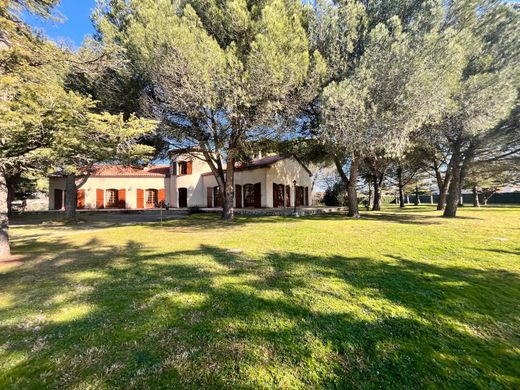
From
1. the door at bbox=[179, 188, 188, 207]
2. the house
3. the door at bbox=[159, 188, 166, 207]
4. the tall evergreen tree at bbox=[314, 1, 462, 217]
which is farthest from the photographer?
the door at bbox=[159, 188, 166, 207]

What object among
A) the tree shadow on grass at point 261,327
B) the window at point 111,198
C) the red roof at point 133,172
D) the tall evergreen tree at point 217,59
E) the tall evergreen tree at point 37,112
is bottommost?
the tree shadow on grass at point 261,327

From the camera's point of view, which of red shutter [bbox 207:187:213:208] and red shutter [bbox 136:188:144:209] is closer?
red shutter [bbox 207:187:213:208]

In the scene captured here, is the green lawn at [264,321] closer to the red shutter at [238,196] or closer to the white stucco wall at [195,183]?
the red shutter at [238,196]

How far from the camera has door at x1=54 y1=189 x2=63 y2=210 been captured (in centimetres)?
2875

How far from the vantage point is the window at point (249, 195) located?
23.0 metres

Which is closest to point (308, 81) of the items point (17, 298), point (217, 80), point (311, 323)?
point (217, 80)

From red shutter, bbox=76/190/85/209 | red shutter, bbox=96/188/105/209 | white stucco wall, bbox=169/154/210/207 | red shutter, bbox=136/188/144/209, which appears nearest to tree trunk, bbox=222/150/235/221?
white stucco wall, bbox=169/154/210/207

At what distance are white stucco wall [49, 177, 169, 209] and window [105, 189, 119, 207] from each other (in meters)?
0.48

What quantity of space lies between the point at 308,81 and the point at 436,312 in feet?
35.5

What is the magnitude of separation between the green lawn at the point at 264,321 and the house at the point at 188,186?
1607cm

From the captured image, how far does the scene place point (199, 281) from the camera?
4.91m

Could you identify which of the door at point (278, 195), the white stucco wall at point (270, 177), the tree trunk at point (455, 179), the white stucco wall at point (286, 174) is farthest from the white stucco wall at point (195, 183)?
the tree trunk at point (455, 179)

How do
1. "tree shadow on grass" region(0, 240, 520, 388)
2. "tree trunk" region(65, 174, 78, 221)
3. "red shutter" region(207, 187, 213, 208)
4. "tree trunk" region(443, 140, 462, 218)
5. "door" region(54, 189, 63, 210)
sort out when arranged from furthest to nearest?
"door" region(54, 189, 63, 210) → "red shutter" region(207, 187, 213, 208) → "tree trunk" region(65, 174, 78, 221) → "tree trunk" region(443, 140, 462, 218) → "tree shadow on grass" region(0, 240, 520, 388)

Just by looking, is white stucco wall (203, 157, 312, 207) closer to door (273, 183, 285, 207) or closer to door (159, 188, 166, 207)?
door (273, 183, 285, 207)
